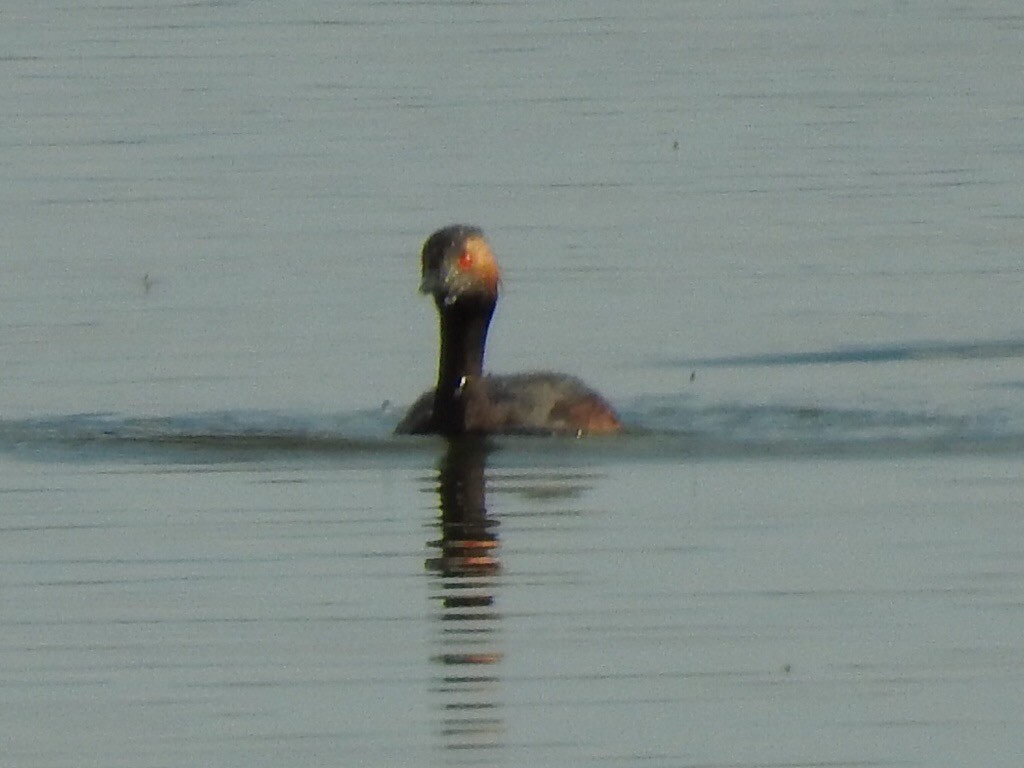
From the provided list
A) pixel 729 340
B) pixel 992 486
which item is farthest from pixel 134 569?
pixel 729 340

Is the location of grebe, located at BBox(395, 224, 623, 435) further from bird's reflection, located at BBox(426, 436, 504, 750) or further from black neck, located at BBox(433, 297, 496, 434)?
bird's reflection, located at BBox(426, 436, 504, 750)

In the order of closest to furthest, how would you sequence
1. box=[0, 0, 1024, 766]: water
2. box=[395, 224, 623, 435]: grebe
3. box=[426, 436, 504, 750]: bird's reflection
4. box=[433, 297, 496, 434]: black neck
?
box=[426, 436, 504, 750]: bird's reflection
box=[0, 0, 1024, 766]: water
box=[395, 224, 623, 435]: grebe
box=[433, 297, 496, 434]: black neck

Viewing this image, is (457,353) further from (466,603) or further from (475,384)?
(466,603)

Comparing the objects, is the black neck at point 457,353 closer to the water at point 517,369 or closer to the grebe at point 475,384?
the grebe at point 475,384

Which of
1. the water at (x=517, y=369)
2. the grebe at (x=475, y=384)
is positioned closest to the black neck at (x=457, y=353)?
the grebe at (x=475, y=384)

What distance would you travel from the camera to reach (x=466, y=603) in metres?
14.8

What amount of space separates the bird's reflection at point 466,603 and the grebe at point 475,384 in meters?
0.27

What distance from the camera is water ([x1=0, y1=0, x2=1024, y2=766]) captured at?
43.0 ft

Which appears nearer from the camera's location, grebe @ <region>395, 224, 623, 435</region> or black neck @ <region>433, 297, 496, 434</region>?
grebe @ <region>395, 224, 623, 435</region>

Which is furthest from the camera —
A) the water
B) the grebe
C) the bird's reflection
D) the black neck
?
the black neck

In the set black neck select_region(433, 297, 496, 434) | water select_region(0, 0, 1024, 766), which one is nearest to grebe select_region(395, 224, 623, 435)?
black neck select_region(433, 297, 496, 434)

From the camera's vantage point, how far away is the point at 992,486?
17.5 m

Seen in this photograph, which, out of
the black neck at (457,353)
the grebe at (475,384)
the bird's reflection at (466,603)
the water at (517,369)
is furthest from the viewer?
the black neck at (457,353)

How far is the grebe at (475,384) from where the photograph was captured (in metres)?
19.2
